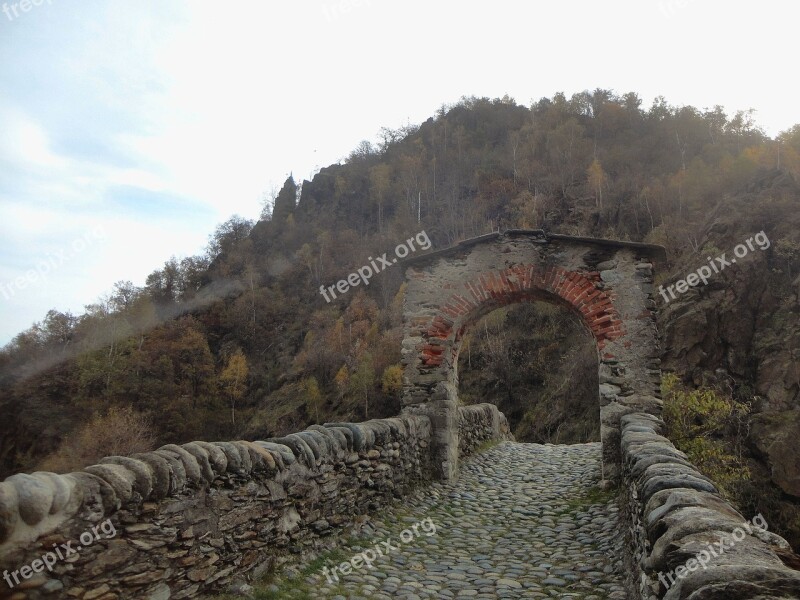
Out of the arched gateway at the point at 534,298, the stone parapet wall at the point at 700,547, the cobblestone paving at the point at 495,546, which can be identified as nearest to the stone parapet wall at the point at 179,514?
the cobblestone paving at the point at 495,546


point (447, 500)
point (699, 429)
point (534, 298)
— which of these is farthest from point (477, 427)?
point (699, 429)

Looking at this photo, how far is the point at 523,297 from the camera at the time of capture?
8.93 meters

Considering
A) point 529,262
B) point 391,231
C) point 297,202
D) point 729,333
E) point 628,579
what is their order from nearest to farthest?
point 628,579, point 529,262, point 729,333, point 391,231, point 297,202

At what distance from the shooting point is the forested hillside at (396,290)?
73.8 feet

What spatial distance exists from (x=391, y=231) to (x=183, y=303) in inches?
1100

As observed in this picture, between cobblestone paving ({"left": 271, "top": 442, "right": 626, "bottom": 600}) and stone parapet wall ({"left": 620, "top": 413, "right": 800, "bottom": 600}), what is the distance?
128 cm

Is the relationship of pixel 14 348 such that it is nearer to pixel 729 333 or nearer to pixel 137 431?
pixel 137 431

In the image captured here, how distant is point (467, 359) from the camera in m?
37.8

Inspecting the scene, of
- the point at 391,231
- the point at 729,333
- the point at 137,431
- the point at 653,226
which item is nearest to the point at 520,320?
the point at 653,226

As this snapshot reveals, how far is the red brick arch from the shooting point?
8.11m
